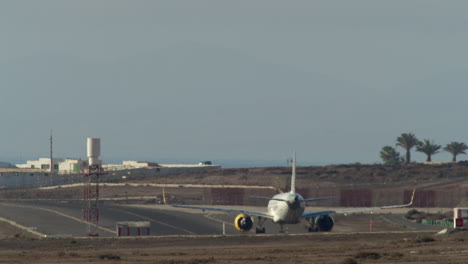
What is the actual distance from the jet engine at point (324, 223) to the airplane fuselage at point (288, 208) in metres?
4.36

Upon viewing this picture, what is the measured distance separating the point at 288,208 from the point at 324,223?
654 cm

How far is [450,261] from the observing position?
4994 centimetres

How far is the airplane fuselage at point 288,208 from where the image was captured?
76562mm

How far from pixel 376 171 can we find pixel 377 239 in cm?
10558

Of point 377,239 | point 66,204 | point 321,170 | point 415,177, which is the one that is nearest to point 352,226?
point 377,239

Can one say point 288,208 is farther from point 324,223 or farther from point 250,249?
point 250,249

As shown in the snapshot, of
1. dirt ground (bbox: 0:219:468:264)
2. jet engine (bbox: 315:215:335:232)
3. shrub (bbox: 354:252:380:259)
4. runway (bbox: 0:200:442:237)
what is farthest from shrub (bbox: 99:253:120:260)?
jet engine (bbox: 315:215:335:232)

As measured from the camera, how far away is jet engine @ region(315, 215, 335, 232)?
268ft

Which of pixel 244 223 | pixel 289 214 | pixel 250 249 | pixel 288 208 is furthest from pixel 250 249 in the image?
pixel 244 223

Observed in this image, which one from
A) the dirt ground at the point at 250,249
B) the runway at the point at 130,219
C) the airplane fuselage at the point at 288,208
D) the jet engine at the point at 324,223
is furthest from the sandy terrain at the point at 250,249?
the runway at the point at 130,219

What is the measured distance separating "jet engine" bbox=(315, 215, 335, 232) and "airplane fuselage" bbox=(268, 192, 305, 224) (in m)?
4.36

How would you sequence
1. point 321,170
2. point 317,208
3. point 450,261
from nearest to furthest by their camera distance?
point 450,261, point 317,208, point 321,170

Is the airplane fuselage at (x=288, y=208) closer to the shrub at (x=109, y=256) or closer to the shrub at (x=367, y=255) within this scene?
the shrub at (x=367, y=255)

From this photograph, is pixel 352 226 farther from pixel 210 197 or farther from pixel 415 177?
pixel 415 177
